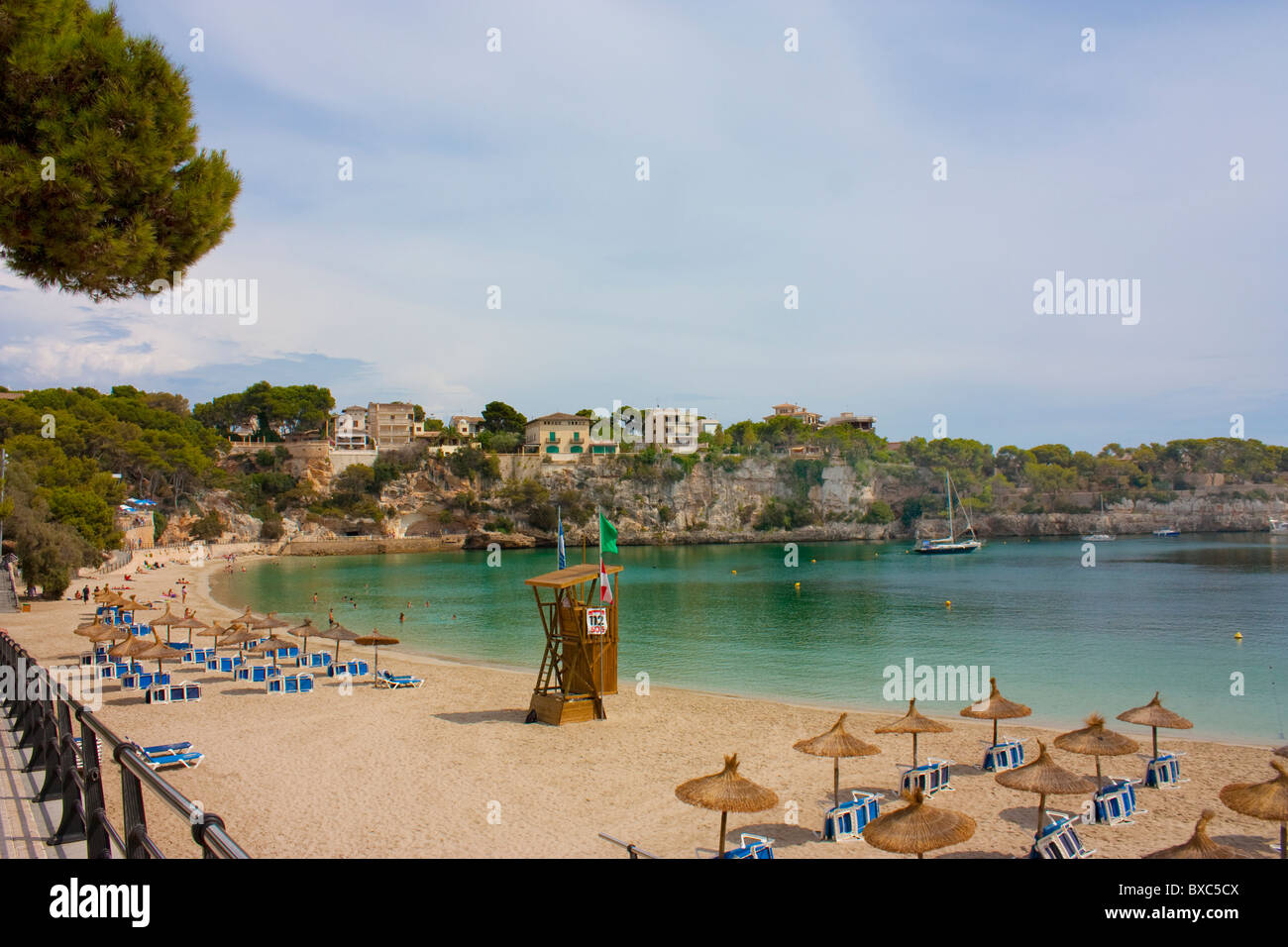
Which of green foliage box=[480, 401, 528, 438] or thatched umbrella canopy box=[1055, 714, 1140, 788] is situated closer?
thatched umbrella canopy box=[1055, 714, 1140, 788]

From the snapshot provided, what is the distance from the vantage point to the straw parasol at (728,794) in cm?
868

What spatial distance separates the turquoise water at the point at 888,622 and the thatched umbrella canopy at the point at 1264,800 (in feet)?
32.6

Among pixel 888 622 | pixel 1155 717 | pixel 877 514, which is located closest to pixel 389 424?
pixel 877 514

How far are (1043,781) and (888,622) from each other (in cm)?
2735

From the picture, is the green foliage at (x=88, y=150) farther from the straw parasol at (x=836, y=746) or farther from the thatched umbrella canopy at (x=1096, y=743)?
the thatched umbrella canopy at (x=1096, y=743)

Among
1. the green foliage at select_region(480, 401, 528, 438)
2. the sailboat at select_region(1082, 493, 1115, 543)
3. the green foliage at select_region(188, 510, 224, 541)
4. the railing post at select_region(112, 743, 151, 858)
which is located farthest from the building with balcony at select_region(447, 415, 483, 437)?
the railing post at select_region(112, 743, 151, 858)

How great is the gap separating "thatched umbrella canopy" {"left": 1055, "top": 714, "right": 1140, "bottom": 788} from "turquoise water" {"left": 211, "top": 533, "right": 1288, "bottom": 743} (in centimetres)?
763

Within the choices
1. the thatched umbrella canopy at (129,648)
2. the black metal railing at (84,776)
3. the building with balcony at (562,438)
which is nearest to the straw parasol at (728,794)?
the black metal railing at (84,776)

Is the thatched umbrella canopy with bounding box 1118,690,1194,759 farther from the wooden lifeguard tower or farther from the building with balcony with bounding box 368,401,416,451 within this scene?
the building with balcony with bounding box 368,401,416,451

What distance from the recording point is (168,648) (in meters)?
19.7

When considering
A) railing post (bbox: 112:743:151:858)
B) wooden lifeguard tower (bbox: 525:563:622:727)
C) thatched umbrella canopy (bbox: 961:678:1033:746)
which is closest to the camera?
railing post (bbox: 112:743:151:858)

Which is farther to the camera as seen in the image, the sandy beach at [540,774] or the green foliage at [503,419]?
the green foliage at [503,419]

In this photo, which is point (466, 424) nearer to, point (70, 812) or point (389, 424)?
point (389, 424)

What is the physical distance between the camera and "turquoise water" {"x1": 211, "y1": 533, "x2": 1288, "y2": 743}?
2219 cm
